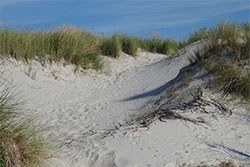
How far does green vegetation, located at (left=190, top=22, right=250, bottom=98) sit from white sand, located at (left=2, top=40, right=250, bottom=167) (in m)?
0.61

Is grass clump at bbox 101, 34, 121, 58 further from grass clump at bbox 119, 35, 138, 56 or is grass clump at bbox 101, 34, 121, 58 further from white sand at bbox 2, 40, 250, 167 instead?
grass clump at bbox 119, 35, 138, 56

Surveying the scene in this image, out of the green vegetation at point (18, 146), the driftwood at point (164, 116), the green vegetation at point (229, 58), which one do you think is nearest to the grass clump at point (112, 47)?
the green vegetation at point (229, 58)

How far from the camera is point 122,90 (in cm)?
823

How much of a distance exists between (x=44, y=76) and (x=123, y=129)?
16.6 feet

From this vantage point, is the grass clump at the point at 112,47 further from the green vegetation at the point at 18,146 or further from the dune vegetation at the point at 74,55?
the green vegetation at the point at 18,146

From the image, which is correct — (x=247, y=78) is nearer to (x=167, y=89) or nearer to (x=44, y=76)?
(x=167, y=89)

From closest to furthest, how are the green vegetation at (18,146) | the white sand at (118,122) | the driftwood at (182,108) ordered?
the green vegetation at (18,146) < the white sand at (118,122) < the driftwood at (182,108)

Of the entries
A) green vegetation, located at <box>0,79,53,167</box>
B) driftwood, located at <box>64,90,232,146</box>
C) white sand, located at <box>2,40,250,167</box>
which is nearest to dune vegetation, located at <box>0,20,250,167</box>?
green vegetation, located at <box>0,79,53,167</box>

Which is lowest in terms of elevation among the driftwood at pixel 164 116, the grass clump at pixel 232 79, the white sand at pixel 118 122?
the white sand at pixel 118 122

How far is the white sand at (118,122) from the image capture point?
349 centimetres

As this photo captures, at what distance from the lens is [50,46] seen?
9.43m

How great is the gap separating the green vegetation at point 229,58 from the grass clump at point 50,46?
4210 millimetres

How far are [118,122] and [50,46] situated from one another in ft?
16.3

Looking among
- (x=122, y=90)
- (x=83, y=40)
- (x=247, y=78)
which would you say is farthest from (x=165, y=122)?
(x=83, y=40)
